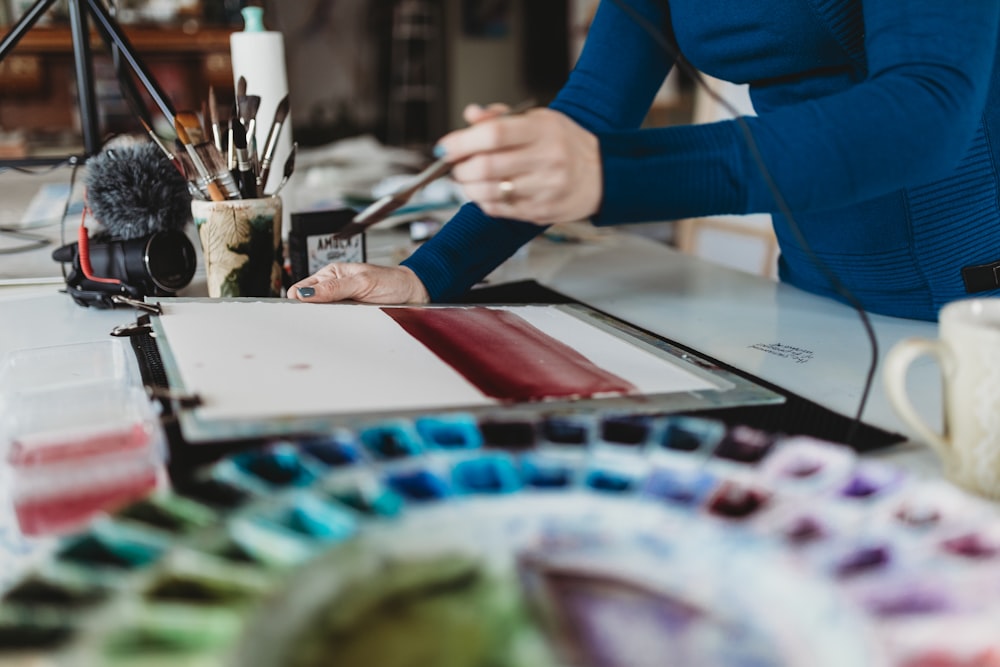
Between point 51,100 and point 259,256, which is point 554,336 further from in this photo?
point 51,100

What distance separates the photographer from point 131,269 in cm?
82

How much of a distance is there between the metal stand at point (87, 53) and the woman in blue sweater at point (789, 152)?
38 cm

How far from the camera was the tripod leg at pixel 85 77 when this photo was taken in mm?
1035

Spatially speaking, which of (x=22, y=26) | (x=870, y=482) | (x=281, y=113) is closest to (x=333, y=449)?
(x=870, y=482)

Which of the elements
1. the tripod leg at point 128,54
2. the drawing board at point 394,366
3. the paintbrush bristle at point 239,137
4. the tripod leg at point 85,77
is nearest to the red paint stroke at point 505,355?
the drawing board at point 394,366

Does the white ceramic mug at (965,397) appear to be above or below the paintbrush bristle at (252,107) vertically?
below

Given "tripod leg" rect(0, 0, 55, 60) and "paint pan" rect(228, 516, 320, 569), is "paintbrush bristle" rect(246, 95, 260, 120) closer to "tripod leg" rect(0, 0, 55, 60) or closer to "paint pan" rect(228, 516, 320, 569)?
"tripod leg" rect(0, 0, 55, 60)

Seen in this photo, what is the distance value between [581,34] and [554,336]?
3606 millimetres

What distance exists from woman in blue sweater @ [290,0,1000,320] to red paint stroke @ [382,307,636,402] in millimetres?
88

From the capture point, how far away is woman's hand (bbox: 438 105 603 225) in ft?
1.62

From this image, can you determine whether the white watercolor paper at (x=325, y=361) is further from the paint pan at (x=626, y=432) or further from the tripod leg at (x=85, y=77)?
the tripod leg at (x=85, y=77)

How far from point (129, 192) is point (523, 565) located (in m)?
0.65

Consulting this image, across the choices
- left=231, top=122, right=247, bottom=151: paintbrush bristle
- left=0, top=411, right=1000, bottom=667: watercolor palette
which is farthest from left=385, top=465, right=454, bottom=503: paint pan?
left=231, top=122, right=247, bottom=151: paintbrush bristle

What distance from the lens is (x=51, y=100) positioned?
351cm
